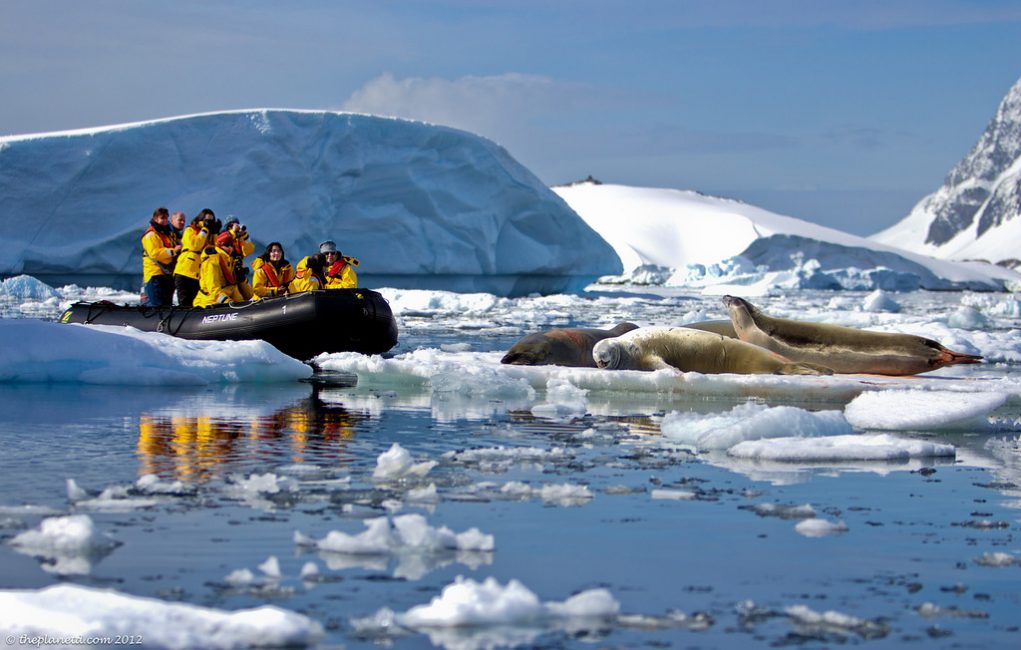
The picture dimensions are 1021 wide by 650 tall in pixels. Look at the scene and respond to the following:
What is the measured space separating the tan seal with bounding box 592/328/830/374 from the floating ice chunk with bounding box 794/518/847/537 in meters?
4.30

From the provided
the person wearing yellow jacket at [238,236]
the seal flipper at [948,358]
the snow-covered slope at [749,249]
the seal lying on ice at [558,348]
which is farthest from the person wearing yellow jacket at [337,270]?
the snow-covered slope at [749,249]

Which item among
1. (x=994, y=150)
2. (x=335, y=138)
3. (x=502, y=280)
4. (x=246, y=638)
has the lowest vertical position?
(x=246, y=638)

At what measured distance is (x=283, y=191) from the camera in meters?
23.6

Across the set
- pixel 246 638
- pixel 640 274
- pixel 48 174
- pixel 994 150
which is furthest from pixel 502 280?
pixel 994 150

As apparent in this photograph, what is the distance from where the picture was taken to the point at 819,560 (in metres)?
3.66

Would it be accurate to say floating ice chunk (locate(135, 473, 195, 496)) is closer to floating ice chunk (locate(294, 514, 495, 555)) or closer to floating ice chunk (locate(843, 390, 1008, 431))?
floating ice chunk (locate(294, 514, 495, 555))

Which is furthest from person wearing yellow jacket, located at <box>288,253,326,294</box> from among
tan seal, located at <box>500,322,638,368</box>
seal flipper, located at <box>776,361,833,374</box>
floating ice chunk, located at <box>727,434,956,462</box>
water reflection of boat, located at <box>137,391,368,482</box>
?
floating ice chunk, located at <box>727,434,956,462</box>

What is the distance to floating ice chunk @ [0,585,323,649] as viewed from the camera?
9.01 ft

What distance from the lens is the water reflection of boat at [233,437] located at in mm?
5168

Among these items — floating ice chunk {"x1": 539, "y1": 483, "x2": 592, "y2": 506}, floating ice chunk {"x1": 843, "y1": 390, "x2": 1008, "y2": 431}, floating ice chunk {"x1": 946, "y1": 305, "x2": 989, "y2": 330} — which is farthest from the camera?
floating ice chunk {"x1": 946, "y1": 305, "x2": 989, "y2": 330}

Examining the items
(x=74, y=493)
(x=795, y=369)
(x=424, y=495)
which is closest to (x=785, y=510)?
(x=424, y=495)

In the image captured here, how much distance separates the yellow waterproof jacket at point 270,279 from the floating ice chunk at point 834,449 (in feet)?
21.2

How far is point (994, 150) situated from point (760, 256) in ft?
484

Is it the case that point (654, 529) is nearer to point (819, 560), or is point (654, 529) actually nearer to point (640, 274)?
point (819, 560)
